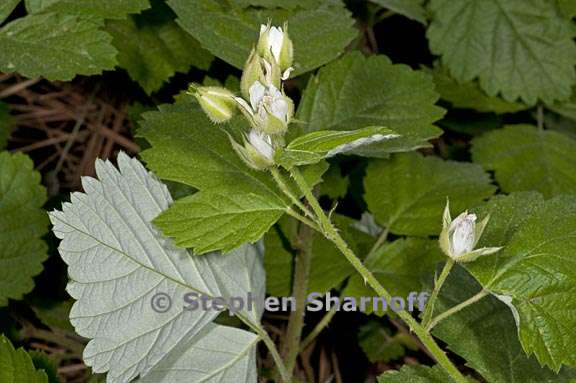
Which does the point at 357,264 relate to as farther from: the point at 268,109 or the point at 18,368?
the point at 18,368

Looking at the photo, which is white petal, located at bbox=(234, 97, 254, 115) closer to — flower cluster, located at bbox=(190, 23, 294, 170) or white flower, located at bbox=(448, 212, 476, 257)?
flower cluster, located at bbox=(190, 23, 294, 170)

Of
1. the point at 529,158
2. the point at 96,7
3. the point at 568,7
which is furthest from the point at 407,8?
the point at 96,7

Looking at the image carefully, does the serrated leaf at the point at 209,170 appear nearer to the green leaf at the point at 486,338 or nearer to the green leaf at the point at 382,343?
the green leaf at the point at 486,338

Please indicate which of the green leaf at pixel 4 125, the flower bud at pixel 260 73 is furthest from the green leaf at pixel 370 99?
the green leaf at pixel 4 125

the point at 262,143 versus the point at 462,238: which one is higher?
the point at 262,143

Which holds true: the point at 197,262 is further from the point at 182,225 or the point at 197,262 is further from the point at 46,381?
the point at 46,381

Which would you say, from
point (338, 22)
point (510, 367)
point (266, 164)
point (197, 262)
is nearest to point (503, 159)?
point (338, 22)
